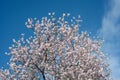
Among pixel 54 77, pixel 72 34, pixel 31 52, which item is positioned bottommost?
pixel 54 77

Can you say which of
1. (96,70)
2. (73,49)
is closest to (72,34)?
(73,49)

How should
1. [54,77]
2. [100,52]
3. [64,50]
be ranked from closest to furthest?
[54,77], [64,50], [100,52]

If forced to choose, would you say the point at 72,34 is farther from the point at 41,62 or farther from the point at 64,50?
the point at 41,62

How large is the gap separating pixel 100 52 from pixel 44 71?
667 cm

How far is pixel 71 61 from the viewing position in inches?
1211

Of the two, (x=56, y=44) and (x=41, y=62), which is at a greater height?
(x=56, y=44)

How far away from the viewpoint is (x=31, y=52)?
102 ft

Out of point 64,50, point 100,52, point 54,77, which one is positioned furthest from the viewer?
point 100,52

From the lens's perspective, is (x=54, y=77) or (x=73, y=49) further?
(x=73, y=49)

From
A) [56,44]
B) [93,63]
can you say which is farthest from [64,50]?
[93,63]

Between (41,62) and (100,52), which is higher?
(100,52)

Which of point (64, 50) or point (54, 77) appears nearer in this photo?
point (54, 77)

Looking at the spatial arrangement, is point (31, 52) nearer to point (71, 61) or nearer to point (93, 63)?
point (71, 61)

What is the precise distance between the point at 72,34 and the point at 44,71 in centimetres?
531
